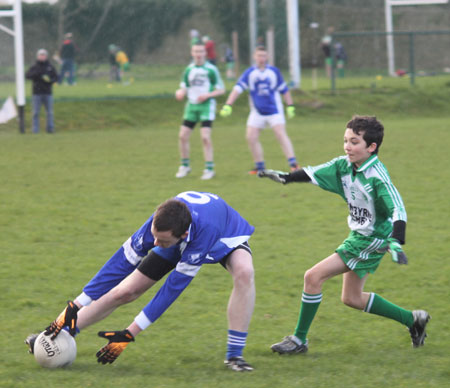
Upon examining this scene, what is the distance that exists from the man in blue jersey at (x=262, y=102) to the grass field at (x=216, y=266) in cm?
55

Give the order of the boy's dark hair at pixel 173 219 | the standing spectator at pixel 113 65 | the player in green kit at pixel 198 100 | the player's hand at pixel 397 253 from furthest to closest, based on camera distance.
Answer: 1. the standing spectator at pixel 113 65
2. the player in green kit at pixel 198 100
3. the boy's dark hair at pixel 173 219
4. the player's hand at pixel 397 253

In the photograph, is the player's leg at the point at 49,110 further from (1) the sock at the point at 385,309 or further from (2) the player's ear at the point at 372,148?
(2) the player's ear at the point at 372,148

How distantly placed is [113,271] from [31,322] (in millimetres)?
1060

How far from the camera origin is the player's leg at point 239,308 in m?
4.36

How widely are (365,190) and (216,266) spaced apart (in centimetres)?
266

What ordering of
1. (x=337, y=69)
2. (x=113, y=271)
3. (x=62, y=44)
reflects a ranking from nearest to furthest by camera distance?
(x=113, y=271)
(x=62, y=44)
(x=337, y=69)

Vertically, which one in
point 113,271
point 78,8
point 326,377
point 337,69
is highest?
point 78,8

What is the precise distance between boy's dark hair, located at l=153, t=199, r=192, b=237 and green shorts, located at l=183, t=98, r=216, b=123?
794 centimetres

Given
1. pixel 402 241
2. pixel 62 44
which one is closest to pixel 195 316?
pixel 402 241

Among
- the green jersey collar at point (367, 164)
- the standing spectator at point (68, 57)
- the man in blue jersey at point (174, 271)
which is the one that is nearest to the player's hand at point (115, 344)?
the man in blue jersey at point (174, 271)

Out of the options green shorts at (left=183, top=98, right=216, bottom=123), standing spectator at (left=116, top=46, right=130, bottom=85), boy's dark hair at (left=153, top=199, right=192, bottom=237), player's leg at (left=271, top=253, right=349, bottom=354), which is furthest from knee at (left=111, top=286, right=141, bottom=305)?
standing spectator at (left=116, top=46, right=130, bottom=85)

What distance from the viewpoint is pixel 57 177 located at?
12086mm

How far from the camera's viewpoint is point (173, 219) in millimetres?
3951

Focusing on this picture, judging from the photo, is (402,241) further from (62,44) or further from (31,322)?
(62,44)
